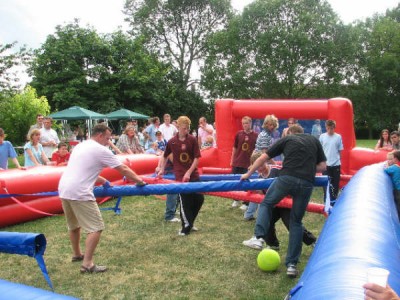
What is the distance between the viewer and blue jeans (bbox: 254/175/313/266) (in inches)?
168

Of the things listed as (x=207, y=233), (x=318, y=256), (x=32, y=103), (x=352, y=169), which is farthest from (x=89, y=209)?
(x=32, y=103)

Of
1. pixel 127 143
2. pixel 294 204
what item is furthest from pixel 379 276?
pixel 127 143

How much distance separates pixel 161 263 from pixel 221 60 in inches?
1165

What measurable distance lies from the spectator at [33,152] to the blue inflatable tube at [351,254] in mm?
5558

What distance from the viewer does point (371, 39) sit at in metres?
38.6

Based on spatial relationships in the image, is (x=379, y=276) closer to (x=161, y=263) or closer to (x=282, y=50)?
(x=161, y=263)

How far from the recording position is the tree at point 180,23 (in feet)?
121

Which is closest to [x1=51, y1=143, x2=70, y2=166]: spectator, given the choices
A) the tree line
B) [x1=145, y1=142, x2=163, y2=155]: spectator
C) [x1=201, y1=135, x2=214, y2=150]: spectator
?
[x1=145, y1=142, x2=163, y2=155]: spectator

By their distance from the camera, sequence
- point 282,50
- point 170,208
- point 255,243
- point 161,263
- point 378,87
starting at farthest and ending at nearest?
1. point 378,87
2. point 282,50
3. point 170,208
4. point 255,243
5. point 161,263

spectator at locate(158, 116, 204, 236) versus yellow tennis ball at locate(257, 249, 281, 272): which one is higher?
spectator at locate(158, 116, 204, 236)

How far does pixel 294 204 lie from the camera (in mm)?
4336

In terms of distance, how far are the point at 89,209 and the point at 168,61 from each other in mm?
33341

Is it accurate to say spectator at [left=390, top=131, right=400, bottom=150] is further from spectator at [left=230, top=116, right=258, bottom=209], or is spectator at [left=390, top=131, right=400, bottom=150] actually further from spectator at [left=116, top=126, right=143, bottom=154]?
spectator at [left=116, top=126, right=143, bottom=154]

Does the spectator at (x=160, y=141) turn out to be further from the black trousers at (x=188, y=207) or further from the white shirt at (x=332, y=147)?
the black trousers at (x=188, y=207)
